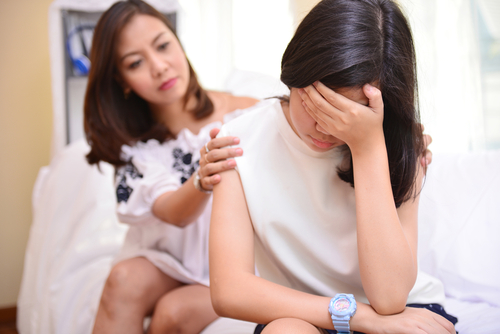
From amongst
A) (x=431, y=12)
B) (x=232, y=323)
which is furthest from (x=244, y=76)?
(x=232, y=323)

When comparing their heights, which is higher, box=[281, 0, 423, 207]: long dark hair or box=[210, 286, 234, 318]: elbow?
box=[281, 0, 423, 207]: long dark hair

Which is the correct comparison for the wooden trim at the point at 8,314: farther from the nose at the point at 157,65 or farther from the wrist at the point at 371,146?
the wrist at the point at 371,146

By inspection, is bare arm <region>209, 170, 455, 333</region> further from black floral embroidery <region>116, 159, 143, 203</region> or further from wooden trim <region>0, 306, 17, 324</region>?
wooden trim <region>0, 306, 17, 324</region>

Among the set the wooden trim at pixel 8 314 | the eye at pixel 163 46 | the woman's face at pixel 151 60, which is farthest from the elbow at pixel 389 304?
the wooden trim at pixel 8 314

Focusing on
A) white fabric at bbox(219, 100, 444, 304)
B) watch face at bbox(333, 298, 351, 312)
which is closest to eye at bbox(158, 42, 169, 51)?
white fabric at bbox(219, 100, 444, 304)

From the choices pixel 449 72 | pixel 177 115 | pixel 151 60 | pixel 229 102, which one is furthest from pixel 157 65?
A: pixel 449 72

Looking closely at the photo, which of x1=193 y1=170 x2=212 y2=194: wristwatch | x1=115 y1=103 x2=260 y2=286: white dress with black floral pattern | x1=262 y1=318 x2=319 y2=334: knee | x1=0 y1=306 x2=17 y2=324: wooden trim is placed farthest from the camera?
x1=0 y1=306 x2=17 y2=324: wooden trim

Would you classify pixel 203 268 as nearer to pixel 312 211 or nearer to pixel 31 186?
pixel 312 211

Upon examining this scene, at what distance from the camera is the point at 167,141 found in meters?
1.38

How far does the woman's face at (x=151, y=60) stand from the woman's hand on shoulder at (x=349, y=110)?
0.71 meters

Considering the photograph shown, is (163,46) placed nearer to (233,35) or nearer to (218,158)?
(218,158)

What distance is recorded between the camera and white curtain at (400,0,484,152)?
1383 millimetres

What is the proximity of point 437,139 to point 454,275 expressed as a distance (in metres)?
0.57

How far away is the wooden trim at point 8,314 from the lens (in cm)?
225
